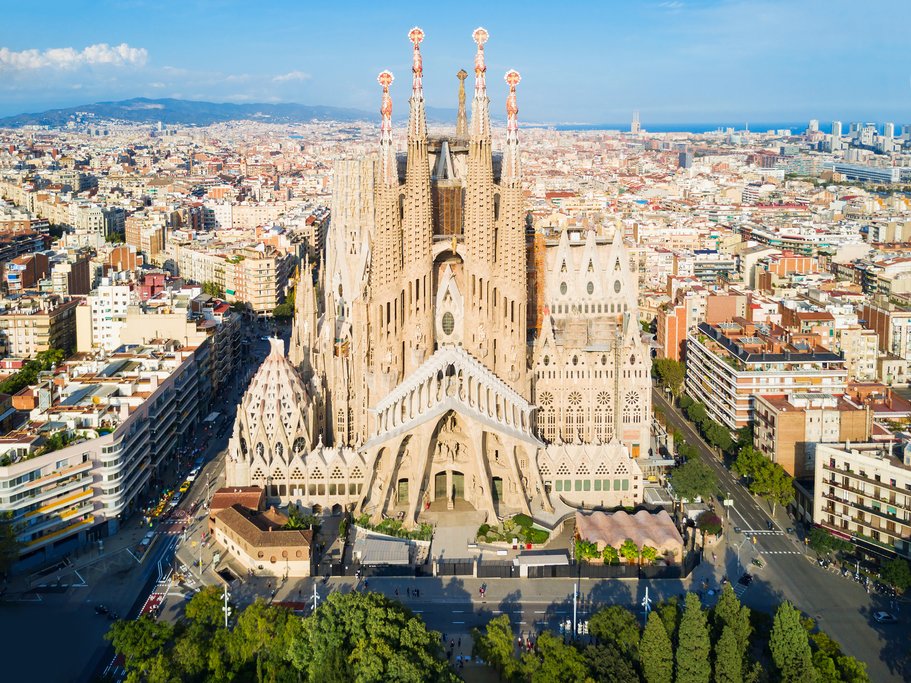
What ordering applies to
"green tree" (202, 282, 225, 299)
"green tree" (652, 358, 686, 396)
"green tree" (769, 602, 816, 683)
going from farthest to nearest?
"green tree" (202, 282, 225, 299), "green tree" (652, 358, 686, 396), "green tree" (769, 602, 816, 683)

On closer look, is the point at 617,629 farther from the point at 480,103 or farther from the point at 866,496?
the point at 480,103

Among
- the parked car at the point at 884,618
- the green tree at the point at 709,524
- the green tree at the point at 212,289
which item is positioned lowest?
the parked car at the point at 884,618

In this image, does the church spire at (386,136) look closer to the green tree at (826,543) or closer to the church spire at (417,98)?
the church spire at (417,98)

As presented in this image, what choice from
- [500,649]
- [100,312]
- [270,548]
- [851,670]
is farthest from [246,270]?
[851,670]

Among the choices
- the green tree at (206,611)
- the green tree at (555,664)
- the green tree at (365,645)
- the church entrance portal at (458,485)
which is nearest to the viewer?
the green tree at (365,645)

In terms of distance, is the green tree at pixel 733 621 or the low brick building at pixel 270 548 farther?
the low brick building at pixel 270 548

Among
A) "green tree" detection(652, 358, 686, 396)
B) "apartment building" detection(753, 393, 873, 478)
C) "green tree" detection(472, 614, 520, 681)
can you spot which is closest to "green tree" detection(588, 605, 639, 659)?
"green tree" detection(472, 614, 520, 681)

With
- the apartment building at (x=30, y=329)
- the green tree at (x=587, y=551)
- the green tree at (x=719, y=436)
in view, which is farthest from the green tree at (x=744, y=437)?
the apartment building at (x=30, y=329)

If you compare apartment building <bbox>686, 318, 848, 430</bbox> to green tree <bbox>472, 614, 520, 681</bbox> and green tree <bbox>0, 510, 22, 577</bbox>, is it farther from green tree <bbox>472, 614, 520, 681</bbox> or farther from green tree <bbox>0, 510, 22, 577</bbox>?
green tree <bbox>0, 510, 22, 577</bbox>
